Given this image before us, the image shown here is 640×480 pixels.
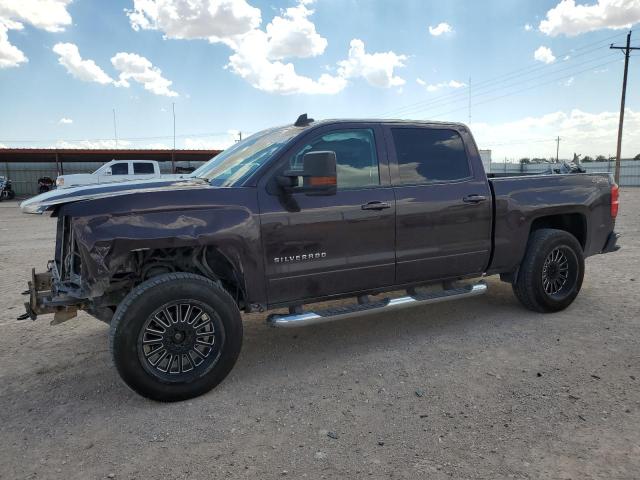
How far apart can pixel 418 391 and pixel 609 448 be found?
117cm

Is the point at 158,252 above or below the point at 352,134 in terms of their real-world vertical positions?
below

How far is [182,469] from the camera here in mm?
2570

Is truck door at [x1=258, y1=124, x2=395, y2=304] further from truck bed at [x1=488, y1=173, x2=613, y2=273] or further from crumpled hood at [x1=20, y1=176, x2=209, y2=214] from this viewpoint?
truck bed at [x1=488, y1=173, x2=613, y2=273]

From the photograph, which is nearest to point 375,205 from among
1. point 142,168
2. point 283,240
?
point 283,240

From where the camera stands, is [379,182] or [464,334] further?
[464,334]

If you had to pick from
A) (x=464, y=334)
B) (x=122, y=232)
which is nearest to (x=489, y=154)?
(x=464, y=334)

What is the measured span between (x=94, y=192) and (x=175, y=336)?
1181mm

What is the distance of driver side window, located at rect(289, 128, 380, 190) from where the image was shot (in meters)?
3.93

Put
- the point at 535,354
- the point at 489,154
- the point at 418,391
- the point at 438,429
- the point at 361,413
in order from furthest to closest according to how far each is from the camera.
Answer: the point at 489,154 < the point at 535,354 < the point at 418,391 < the point at 361,413 < the point at 438,429

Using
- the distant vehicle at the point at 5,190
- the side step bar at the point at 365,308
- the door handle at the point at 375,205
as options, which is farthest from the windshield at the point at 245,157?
the distant vehicle at the point at 5,190

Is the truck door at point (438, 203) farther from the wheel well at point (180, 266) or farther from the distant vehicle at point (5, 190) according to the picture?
the distant vehicle at point (5, 190)

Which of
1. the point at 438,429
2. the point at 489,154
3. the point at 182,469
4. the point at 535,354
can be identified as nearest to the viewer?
the point at 182,469

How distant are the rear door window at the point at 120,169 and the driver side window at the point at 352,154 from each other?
19.0m

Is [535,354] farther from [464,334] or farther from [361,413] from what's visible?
[361,413]
